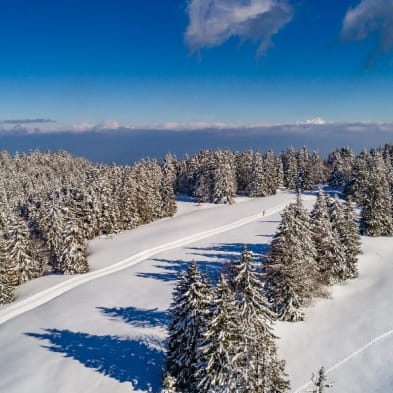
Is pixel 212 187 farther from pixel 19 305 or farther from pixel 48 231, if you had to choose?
pixel 19 305

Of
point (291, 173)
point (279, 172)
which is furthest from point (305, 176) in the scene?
point (279, 172)

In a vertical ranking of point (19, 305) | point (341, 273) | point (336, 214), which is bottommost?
point (19, 305)

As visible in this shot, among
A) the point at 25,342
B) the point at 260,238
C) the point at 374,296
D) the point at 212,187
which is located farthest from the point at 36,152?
the point at 374,296

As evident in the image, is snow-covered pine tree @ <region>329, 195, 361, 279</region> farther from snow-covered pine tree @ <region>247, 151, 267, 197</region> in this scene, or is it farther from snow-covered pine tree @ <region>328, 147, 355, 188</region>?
snow-covered pine tree @ <region>328, 147, 355, 188</region>

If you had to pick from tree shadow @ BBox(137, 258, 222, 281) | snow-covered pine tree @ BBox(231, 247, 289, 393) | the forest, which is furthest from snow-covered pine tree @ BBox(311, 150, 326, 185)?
snow-covered pine tree @ BBox(231, 247, 289, 393)

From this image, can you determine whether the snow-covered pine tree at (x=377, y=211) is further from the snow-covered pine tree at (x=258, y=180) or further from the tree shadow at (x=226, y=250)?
the snow-covered pine tree at (x=258, y=180)
